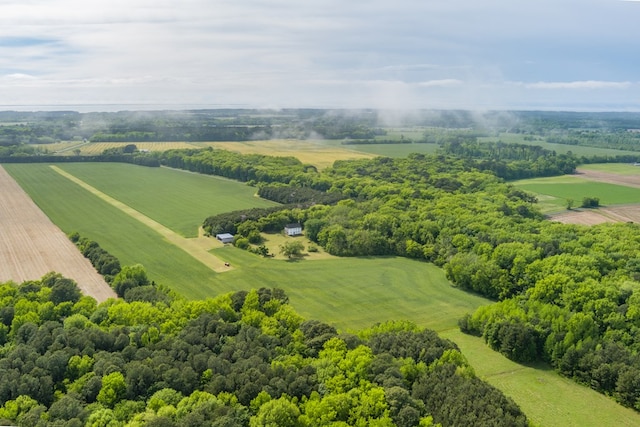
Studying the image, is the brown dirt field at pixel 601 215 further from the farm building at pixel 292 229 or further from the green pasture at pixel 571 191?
the farm building at pixel 292 229

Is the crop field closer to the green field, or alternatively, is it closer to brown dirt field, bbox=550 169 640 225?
brown dirt field, bbox=550 169 640 225

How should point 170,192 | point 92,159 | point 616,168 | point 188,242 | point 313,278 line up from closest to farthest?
1. point 313,278
2. point 188,242
3. point 170,192
4. point 92,159
5. point 616,168

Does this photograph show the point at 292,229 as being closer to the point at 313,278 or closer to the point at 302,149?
the point at 313,278

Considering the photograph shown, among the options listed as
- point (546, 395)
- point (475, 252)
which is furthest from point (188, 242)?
point (546, 395)

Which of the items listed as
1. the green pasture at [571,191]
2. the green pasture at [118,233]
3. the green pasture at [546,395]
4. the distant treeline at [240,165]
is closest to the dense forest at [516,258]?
the green pasture at [546,395]

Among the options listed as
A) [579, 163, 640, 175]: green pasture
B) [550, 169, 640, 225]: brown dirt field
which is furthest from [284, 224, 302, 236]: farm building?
[579, 163, 640, 175]: green pasture

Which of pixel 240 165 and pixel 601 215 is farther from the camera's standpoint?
pixel 240 165

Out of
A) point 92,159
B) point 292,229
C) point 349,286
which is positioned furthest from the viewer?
point 92,159
